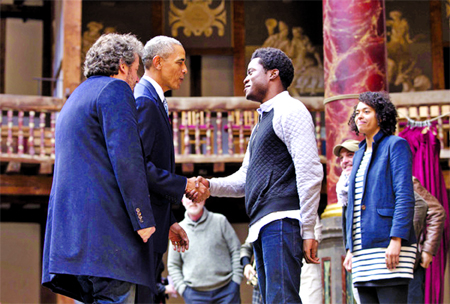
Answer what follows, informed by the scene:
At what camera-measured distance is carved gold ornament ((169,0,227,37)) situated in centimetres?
1520

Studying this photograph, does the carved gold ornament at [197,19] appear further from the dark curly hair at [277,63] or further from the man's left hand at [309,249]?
the man's left hand at [309,249]

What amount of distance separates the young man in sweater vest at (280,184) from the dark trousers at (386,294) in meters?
0.66

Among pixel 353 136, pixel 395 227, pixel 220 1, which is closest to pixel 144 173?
pixel 395 227

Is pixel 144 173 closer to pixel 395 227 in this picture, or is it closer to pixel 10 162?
pixel 395 227

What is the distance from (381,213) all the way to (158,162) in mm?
1365

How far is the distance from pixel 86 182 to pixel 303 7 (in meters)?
12.4

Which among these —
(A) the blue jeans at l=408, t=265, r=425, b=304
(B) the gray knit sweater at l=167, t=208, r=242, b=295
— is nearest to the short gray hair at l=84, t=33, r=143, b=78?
(A) the blue jeans at l=408, t=265, r=425, b=304

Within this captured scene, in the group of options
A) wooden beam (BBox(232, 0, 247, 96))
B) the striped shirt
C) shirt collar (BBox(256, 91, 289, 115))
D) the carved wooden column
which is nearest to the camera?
shirt collar (BBox(256, 91, 289, 115))

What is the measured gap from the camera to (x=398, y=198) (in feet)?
14.9

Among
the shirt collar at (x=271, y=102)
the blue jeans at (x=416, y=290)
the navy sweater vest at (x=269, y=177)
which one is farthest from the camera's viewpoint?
the blue jeans at (x=416, y=290)

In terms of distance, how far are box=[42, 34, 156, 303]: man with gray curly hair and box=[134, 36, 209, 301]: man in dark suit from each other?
1.23ft

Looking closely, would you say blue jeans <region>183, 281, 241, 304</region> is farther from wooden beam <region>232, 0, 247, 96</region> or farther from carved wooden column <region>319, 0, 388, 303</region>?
wooden beam <region>232, 0, 247, 96</region>

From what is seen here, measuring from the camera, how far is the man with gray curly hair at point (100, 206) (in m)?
3.58

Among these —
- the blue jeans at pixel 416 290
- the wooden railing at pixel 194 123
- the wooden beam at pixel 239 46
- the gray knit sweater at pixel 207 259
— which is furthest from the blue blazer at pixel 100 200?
the wooden beam at pixel 239 46
